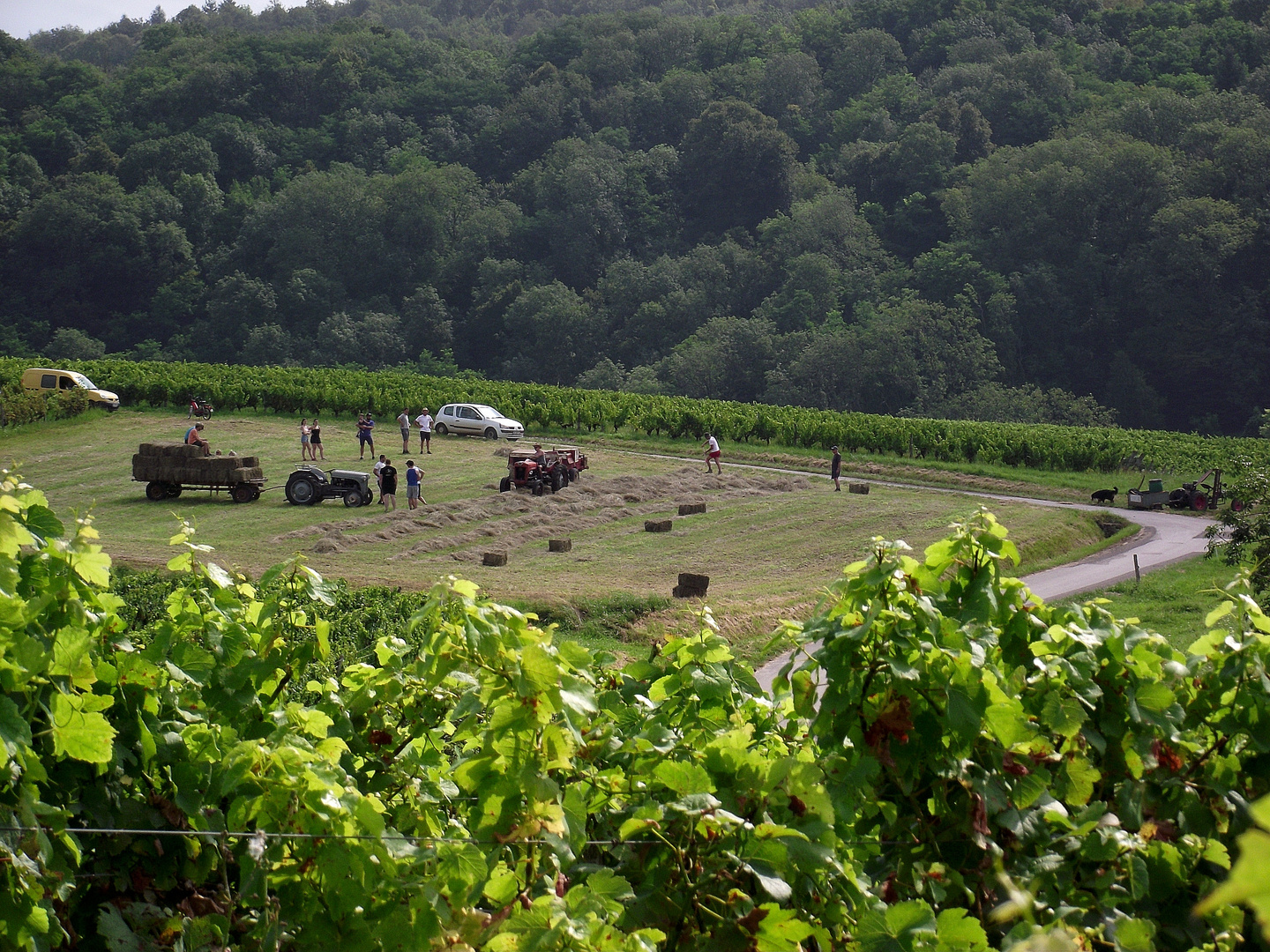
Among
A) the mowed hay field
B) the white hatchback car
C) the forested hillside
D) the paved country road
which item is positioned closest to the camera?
the mowed hay field

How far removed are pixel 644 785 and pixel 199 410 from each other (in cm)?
5031

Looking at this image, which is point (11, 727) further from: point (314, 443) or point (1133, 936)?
point (314, 443)

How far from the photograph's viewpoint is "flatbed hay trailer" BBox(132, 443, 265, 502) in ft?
108

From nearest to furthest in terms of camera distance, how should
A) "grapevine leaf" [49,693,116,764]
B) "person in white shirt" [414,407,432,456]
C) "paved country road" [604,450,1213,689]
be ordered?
"grapevine leaf" [49,693,116,764] < "paved country road" [604,450,1213,689] < "person in white shirt" [414,407,432,456]

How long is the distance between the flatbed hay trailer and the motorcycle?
17.2 m

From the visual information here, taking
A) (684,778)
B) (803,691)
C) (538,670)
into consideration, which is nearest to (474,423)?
(803,691)

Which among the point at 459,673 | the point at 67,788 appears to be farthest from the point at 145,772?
the point at 459,673

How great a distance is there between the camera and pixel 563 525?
30.9 m

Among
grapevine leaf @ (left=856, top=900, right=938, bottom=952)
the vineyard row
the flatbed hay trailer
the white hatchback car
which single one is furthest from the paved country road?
the flatbed hay trailer

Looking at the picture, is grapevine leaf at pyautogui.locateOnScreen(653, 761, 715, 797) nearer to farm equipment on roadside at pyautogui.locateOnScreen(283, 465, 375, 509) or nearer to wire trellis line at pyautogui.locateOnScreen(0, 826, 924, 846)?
wire trellis line at pyautogui.locateOnScreen(0, 826, 924, 846)

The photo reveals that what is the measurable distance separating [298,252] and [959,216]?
55.3 metres

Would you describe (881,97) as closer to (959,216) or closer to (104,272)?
(959,216)

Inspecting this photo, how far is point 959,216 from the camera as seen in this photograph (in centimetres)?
9562

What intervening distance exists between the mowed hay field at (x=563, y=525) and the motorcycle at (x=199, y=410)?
4852 mm
